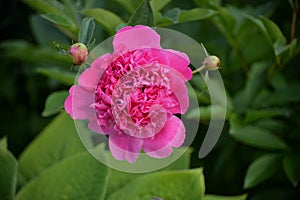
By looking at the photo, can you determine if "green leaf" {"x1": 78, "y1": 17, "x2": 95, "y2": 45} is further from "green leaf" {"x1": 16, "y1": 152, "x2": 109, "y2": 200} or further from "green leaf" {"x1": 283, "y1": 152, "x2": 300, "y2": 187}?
→ "green leaf" {"x1": 283, "y1": 152, "x2": 300, "y2": 187}

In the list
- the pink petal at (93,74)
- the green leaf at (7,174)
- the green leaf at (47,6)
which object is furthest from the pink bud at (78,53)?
the green leaf at (7,174)

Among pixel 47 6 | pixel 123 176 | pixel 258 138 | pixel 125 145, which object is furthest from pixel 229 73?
pixel 125 145

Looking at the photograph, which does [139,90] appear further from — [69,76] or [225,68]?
[225,68]

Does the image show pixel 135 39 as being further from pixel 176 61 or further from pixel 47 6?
pixel 47 6

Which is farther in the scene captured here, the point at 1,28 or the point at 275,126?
the point at 1,28

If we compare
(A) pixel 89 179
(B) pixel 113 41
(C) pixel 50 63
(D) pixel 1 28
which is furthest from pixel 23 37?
(B) pixel 113 41

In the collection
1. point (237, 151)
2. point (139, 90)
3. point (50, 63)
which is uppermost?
point (139, 90)

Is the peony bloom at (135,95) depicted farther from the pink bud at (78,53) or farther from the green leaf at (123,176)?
the green leaf at (123,176)
